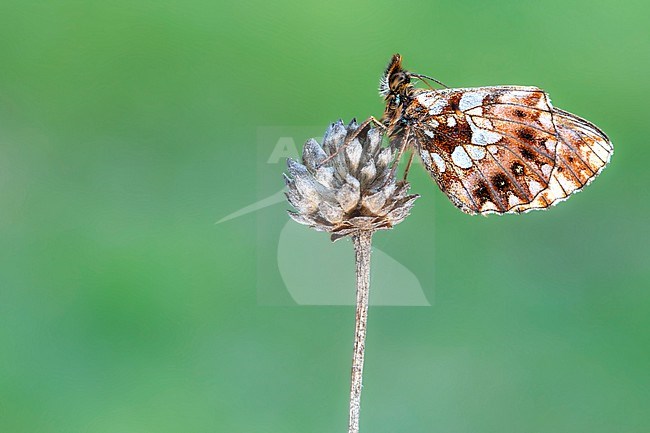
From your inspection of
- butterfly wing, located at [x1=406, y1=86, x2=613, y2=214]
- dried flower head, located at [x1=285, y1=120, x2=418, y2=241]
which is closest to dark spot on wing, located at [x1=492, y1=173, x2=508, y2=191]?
butterfly wing, located at [x1=406, y1=86, x2=613, y2=214]

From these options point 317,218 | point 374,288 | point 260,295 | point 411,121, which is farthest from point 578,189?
point 260,295

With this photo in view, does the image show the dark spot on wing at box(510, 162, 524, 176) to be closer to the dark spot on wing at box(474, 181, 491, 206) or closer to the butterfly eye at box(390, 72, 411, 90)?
the dark spot on wing at box(474, 181, 491, 206)

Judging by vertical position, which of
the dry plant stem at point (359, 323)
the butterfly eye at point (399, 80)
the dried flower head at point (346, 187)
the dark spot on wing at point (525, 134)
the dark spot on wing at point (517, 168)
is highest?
the butterfly eye at point (399, 80)

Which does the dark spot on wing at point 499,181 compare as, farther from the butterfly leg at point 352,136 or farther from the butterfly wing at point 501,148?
the butterfly leg at point 352,136

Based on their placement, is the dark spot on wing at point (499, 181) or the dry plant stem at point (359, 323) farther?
the dark spot on wing at point (499, 181)

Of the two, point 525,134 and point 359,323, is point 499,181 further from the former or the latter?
point 359,323

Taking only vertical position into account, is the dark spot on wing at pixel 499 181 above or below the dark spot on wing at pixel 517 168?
below

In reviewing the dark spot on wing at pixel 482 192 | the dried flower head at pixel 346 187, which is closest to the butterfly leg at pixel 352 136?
the dried flower head at pixel 346 187

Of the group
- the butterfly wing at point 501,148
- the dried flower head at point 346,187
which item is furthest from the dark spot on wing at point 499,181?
the dried flower head at point 346,187

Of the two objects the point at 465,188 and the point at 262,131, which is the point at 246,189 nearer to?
the point at 262,131
